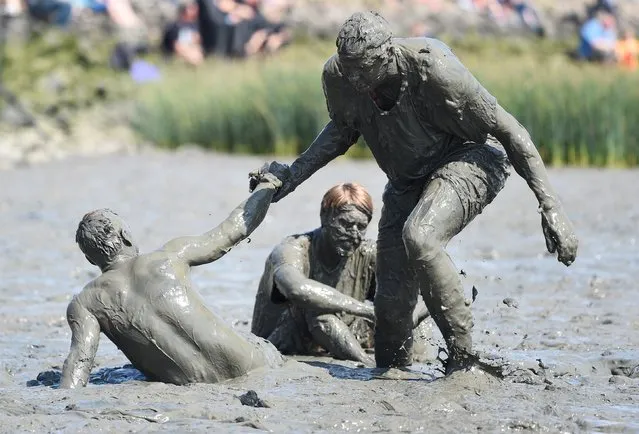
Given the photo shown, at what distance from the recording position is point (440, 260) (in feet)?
21.5

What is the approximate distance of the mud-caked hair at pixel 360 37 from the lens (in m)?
6.43

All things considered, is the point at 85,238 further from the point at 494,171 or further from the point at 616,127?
the point at 616,127

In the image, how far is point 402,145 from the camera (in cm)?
688

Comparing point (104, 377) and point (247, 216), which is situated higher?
point (247, 216)

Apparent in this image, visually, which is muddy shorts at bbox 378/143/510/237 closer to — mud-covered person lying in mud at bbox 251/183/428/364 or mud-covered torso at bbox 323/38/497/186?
mud-covered torso at bbox 323/38/497/186

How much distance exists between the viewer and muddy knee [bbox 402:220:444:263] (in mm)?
6500

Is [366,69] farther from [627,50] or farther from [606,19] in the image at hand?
[606,19]

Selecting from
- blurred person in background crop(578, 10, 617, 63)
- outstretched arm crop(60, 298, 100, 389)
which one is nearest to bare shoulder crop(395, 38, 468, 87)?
outstretched arm crop(60, 298, 100, 389)

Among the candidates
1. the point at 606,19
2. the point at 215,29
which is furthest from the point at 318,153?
the point at 606,19

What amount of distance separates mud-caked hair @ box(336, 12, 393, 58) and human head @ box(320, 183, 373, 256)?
1.54 metres

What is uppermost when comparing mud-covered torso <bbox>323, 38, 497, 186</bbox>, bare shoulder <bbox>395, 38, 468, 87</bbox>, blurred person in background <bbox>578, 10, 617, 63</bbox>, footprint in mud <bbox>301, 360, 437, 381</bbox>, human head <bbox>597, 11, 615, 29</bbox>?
human head <bbox>597, 11, 615, 29</bbox>

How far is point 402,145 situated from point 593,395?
152 centimetres

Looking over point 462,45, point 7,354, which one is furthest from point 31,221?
point 462,45

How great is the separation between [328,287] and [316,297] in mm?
120
